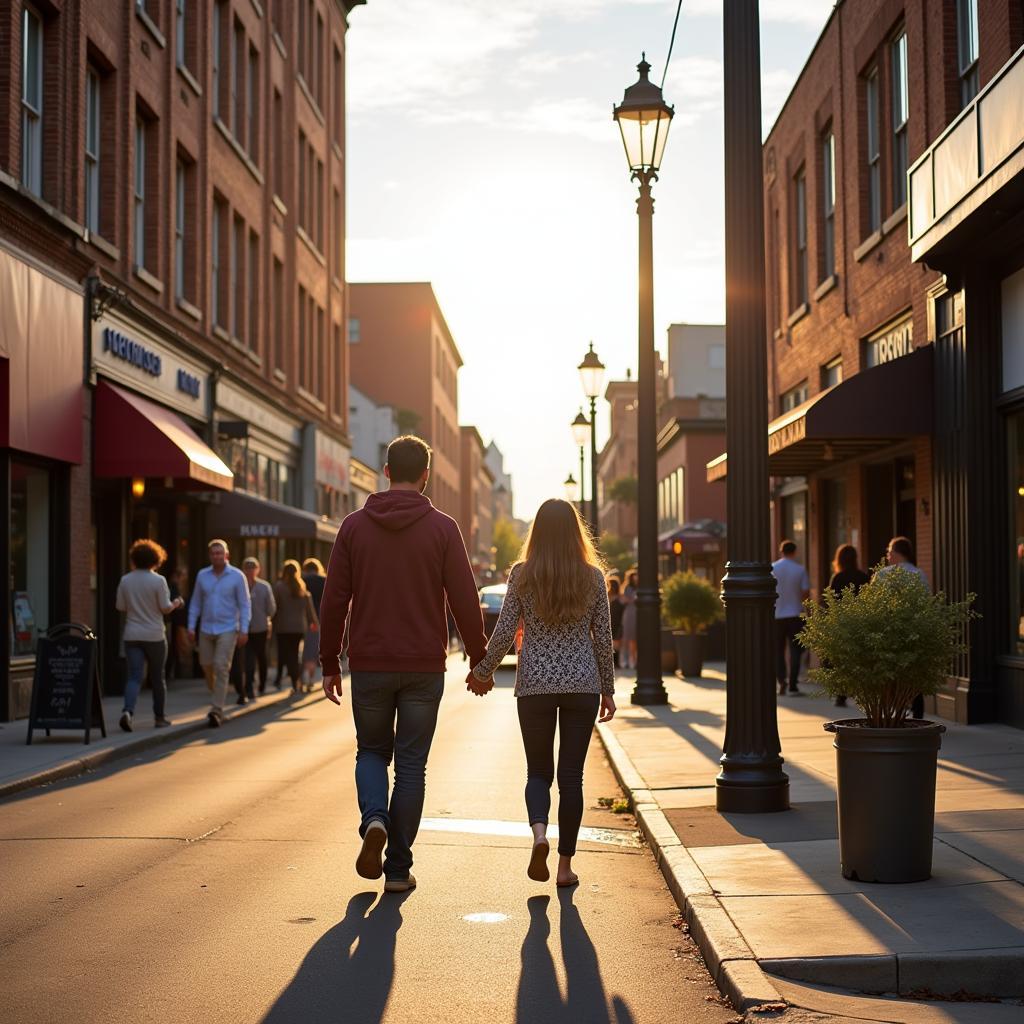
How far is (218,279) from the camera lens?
27078mm

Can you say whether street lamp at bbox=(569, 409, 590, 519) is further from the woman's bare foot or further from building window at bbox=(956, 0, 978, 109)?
the woman's bare foot

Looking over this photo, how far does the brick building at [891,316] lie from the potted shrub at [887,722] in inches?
260

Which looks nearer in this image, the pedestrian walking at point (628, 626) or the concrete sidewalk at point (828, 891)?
the concrete sidewalk at point (828, 891)

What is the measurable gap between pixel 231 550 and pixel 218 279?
5200 mm

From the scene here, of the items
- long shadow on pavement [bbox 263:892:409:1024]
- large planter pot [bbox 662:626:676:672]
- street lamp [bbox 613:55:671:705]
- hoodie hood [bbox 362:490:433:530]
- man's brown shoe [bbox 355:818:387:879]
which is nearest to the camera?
long shadow on pavement [bbox 263:892:409:1024]

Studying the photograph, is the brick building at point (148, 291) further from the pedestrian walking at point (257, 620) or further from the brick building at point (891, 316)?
the brick building at point (891, 316)

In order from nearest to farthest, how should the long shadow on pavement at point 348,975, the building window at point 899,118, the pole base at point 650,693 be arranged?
the long shadow on pavement at point 348,975
the pole base at point 650,693
the building window at point 899,118

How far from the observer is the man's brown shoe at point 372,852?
6.49 meters

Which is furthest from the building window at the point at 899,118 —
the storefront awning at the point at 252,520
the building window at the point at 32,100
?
the storefront awning at the point at 252,520

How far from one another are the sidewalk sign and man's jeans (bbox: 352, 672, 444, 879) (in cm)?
704

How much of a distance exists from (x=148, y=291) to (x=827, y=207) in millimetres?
10659

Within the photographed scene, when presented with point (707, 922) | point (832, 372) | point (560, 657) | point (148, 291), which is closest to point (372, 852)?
point (560, 657)

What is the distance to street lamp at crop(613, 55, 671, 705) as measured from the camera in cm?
1612

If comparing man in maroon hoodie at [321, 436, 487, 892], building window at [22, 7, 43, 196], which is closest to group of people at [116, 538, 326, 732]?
building window at [22, 7, 43, 196]
